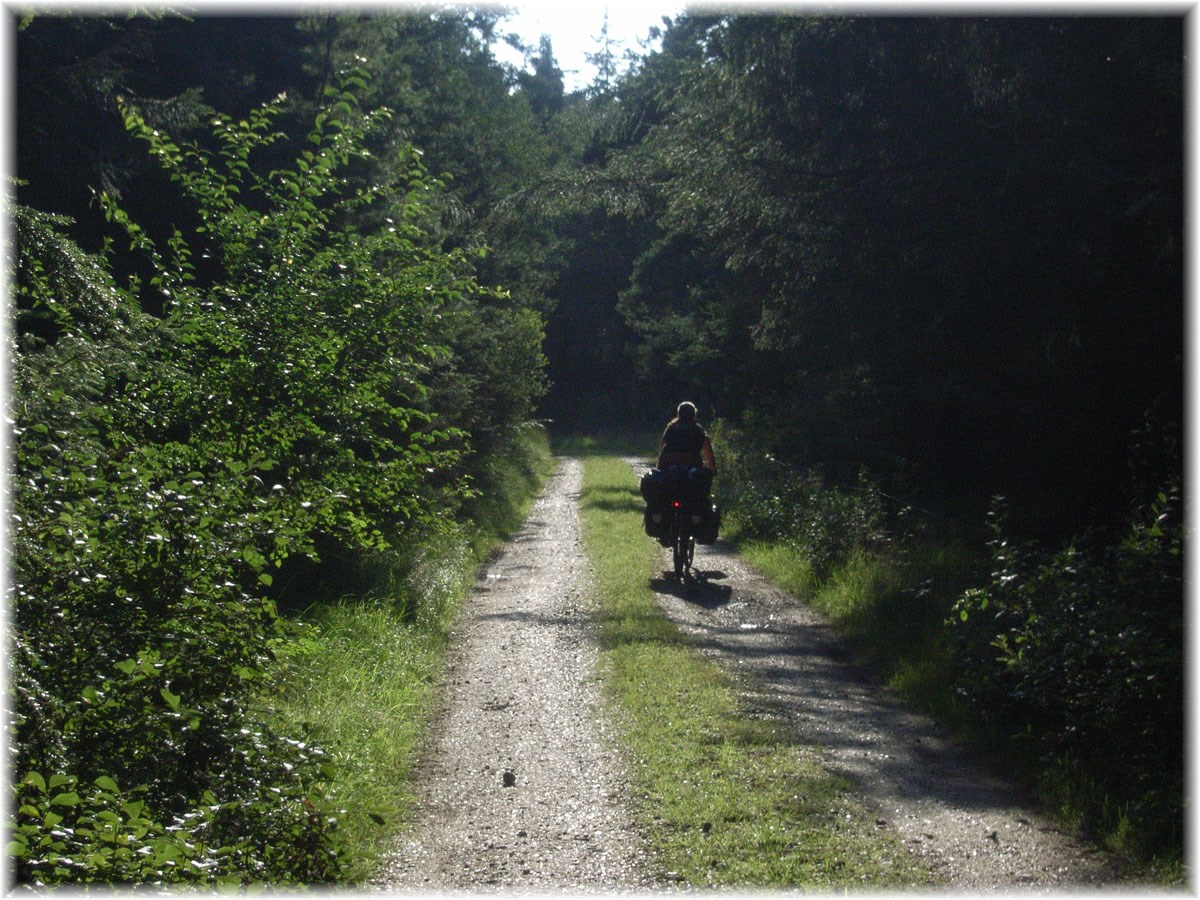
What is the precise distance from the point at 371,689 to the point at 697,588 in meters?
5.89

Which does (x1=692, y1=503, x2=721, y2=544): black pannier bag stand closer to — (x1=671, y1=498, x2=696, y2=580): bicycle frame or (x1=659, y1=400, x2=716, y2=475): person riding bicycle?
(x1=671, y1=498, x2=696, y2=580): bicycle frame

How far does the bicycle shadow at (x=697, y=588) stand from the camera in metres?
12.6

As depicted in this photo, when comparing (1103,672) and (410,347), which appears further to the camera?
(410,347)

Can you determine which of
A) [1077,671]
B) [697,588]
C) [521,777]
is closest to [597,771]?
[521,777]

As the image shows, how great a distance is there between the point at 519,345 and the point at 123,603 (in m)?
21.8

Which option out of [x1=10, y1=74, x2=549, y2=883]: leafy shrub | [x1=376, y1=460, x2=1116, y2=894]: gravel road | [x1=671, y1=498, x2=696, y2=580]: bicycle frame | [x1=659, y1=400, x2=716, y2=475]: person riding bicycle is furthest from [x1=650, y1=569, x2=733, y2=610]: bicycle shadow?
[x1=10, y1=74, x2=549, y2=883]: leafy shrub

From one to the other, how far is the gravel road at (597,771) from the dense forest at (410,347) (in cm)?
61

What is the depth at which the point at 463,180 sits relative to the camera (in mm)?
26609

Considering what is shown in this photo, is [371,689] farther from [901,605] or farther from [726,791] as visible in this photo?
[901,605]

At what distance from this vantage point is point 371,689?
320 inches

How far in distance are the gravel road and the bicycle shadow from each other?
2.15ft

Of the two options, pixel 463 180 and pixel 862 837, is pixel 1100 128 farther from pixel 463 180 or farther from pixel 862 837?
pixel 463 180

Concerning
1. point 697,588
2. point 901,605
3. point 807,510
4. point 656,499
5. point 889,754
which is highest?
point 656,499

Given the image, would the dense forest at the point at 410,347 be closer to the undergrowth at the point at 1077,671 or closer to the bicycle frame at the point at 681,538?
the undergrowth at the point at 1077,671
